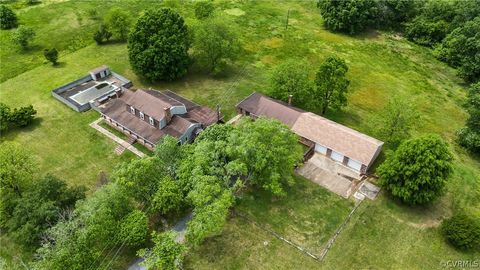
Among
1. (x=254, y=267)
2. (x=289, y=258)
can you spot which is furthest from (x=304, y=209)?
(x=254, y=267)

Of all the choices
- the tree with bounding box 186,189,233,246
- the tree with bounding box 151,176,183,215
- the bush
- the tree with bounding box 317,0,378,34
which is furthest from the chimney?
the tree with bounding box 317,0,378,34

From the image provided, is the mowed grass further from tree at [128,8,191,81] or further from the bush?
tree at [128,8,191,81]

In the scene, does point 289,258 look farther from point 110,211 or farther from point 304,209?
point 110,211

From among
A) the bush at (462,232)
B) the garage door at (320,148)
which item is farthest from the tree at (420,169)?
the garage door at (320,148)

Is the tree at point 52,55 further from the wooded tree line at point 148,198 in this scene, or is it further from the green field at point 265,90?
the wooded tree line at point 148,198

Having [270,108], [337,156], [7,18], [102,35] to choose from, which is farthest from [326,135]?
[7,18]
